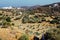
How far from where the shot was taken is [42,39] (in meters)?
25.3

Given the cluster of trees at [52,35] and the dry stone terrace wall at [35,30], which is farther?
the dry stone terrace wall at [35,30]

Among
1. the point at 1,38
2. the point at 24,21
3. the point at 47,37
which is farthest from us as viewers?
the point at 24,21

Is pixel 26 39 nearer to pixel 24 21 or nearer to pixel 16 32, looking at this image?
pixel 16 32

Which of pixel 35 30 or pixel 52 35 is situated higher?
pixel 52 35

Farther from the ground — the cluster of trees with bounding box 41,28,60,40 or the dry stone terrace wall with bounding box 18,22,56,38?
the cluster of trees with bounding box 41,28,60,40

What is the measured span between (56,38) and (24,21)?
18747mm

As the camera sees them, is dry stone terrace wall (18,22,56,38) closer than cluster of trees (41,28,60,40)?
No

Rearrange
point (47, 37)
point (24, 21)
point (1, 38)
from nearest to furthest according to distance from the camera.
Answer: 1. point (1, 38)
2. point (47, 37)
3. point (24, 21)

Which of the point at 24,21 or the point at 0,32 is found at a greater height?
the point at 0,32

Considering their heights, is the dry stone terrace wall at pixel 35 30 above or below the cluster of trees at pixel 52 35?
below

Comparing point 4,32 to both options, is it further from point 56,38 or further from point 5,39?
point 56,38

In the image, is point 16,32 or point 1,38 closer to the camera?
point 1,38

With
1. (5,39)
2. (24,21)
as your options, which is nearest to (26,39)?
(5,39)

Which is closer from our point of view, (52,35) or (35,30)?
(52,35)
